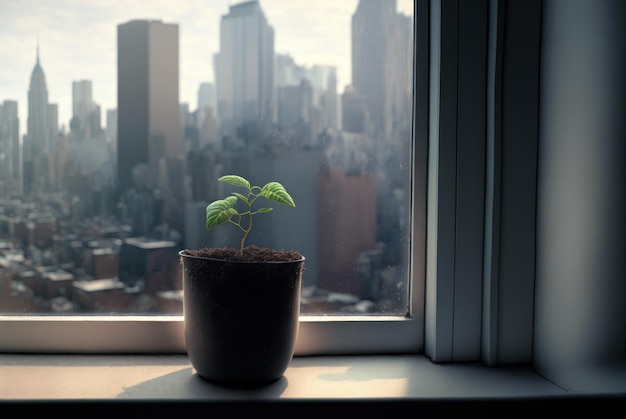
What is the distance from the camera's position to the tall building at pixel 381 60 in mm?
1096

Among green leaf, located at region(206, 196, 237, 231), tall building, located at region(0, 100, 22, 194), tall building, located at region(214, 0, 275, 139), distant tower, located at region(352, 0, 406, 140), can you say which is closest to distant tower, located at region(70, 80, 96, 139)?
tall building, located at region(0, 100, 22, 194)

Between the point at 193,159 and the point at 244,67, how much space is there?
0.64 feet

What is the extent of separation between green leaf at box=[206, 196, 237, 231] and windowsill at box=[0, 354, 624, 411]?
0.25 metres

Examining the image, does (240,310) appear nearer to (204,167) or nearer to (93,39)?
(204,167)

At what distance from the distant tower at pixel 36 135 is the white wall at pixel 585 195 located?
89 centimetres

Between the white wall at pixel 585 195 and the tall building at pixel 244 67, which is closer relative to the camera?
the white wall at pixel 585 195

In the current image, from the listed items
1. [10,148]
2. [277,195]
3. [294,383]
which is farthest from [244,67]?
[294,383]

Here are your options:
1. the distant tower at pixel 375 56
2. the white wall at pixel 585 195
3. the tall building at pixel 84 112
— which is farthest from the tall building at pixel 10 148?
the white wall at pixel 585 195

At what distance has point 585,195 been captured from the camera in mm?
896

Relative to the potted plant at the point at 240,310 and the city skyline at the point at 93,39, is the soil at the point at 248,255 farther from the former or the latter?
the city skyline at the point at 93,39

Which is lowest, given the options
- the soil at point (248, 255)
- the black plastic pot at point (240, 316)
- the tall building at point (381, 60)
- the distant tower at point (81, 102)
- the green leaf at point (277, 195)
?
the black plastic pot at point (240, 316)

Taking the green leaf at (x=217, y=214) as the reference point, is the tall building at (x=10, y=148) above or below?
above

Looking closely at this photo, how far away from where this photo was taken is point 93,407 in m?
0.84

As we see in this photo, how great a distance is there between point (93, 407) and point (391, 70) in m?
0.76
